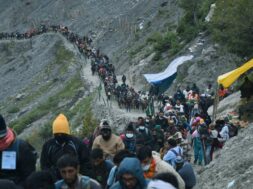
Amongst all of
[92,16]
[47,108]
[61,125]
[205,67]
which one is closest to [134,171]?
[61,125]

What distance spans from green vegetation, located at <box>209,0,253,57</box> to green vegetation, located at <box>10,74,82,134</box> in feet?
43.8

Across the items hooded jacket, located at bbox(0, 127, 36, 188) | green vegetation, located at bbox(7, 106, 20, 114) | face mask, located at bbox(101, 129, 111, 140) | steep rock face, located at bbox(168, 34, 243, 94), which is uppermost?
hooded jacket, located at bbox(0, 127, 36, 188)

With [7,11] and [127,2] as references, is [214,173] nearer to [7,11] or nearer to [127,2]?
[127,2]

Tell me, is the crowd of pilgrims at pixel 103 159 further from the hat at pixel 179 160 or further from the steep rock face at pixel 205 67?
the steep rock face at pixel 205 67

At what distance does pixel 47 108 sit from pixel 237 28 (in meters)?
18.2

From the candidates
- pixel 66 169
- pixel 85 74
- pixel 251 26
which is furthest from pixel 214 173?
pixel 85 74

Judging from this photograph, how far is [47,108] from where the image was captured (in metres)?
45.6

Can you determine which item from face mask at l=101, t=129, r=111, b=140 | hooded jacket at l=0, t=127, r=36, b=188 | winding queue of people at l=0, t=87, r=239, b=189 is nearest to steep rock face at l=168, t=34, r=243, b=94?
winding queue of people at l=0, t=87, r=239, b=189

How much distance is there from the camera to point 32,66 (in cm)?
6881

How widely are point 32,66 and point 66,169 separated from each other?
6242cm

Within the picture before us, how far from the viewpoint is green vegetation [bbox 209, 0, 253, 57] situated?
30.0m

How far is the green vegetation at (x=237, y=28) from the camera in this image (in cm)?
3003

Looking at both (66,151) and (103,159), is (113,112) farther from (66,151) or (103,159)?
Answer: (66,151)

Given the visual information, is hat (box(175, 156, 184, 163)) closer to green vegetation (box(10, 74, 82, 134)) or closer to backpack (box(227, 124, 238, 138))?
backpack (box(227, 124, 238, 138))
